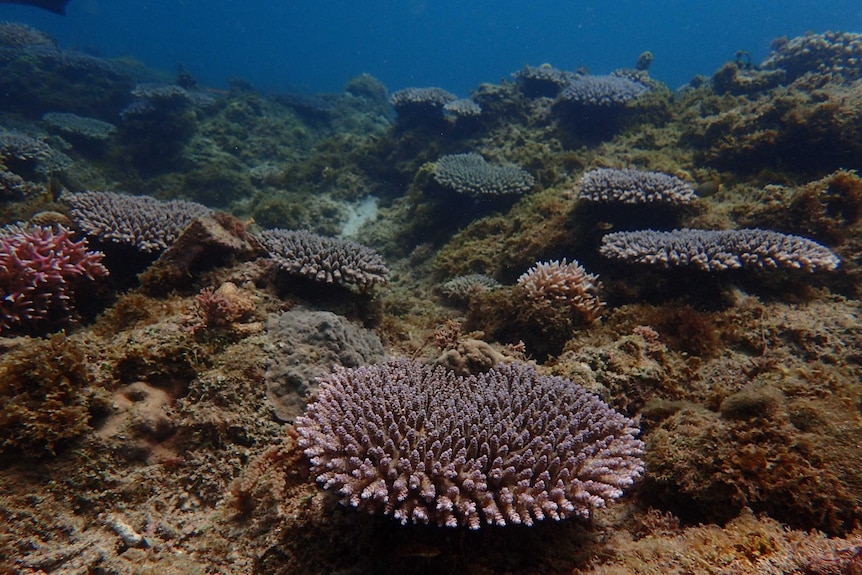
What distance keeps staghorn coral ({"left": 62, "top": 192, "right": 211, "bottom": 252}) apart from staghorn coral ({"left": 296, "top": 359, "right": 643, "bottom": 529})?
3.69 meters

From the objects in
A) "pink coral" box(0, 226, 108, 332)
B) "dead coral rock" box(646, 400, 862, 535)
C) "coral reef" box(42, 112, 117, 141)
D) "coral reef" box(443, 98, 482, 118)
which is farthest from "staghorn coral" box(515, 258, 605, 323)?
"coral reef" box(42, 112, 117, 141)

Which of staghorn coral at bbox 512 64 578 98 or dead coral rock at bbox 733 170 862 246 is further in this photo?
staghorn coral at bbox 512 64 578 98

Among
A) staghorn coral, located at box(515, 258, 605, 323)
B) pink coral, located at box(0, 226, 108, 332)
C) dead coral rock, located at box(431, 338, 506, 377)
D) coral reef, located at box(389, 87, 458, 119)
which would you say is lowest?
dead coral rock, located at box(431, 338, 506, 377)

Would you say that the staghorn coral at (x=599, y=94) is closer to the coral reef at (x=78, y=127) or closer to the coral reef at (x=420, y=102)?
the coral reef at (x=420, y=102)

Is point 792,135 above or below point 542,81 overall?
below

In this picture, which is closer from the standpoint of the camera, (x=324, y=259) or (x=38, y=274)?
(x=38, y=274)

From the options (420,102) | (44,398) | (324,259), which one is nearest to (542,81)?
(420,102)

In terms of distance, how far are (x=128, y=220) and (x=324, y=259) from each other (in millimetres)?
2599

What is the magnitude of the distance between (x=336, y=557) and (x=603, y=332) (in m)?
3.55

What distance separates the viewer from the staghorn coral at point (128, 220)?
16.6 ft

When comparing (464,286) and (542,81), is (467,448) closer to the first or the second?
(464,286)

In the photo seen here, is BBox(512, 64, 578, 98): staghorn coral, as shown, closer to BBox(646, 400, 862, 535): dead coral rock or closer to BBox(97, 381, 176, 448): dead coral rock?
BBox(646, 400, 862, 535): dead coral rock

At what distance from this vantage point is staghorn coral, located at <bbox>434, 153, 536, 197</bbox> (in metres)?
8.81

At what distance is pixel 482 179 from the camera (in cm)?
895
